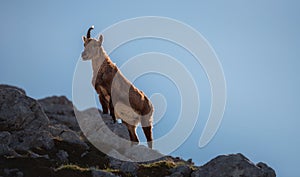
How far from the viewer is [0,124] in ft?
114

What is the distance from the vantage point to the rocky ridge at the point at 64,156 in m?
28.3

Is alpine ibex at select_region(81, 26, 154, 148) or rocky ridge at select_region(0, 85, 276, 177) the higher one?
alpine ibex at select_region(81, 26, 154, 148)

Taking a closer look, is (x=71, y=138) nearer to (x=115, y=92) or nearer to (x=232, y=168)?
(x=115, y=92)

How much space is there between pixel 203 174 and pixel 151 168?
4.34 meters

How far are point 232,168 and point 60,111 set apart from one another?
147 ft

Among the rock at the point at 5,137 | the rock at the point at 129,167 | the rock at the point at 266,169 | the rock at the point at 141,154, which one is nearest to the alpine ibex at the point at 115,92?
the rock at the point at 141,154

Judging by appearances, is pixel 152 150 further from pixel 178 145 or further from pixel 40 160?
pixel 40 160

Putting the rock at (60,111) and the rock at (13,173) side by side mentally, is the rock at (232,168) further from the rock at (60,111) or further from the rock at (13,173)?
the rock at (60,111)

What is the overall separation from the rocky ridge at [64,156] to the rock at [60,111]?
65.0 feet

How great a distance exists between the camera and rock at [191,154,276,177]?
1127 inches

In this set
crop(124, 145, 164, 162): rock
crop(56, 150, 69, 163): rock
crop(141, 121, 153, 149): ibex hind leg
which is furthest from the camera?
crop(141, 121, 153, 149): ibex hind leg

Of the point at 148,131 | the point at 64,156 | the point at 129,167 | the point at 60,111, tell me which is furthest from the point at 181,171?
the point at 60,111

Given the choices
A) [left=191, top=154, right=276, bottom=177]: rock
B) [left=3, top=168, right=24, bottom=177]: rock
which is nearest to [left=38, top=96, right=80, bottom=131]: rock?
[left=3, top=168, right=24, bottom=177]: rock

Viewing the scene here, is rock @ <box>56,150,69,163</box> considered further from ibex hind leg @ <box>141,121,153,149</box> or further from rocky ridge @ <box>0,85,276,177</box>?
ibex hind leg @ <box>141,121,153,149</box>
